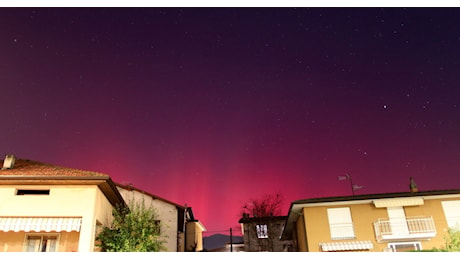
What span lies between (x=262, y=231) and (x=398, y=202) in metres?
16.0

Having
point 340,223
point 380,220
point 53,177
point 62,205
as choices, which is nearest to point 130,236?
point 62,205

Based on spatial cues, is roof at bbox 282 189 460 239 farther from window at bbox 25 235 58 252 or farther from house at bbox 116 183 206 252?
window at bbox 25 235 58 252

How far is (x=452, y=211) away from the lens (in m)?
21.3

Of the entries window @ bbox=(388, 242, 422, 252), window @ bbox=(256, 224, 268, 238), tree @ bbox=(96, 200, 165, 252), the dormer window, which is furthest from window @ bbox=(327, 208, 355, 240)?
window @ bbox=(256, 224, 268, 238)

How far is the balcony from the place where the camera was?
21.0 metres

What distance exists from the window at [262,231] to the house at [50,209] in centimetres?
2203

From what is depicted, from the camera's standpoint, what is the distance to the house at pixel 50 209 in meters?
13.5

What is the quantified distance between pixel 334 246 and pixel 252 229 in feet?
49.5

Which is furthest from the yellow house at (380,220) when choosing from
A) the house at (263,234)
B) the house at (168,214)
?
the house at (263,234)

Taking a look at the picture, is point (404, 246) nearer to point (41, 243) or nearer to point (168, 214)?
point (168, 214)

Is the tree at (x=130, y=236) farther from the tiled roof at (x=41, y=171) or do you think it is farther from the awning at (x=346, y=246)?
the awning at (x=346, y=246)
